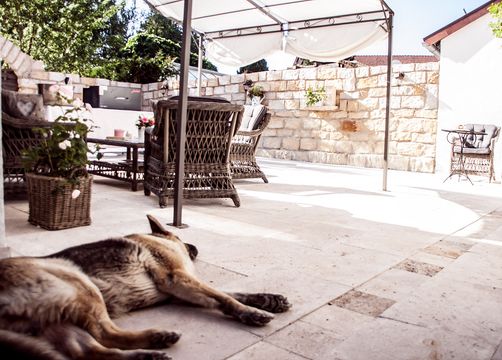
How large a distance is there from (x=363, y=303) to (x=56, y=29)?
13.5m

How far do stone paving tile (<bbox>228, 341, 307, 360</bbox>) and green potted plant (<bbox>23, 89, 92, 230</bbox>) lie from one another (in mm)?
1695

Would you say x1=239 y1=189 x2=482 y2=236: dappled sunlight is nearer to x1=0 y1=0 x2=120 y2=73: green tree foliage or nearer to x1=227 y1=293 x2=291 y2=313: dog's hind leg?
x1=227 y1=293 x2=291 y2=313: dog's hind leg

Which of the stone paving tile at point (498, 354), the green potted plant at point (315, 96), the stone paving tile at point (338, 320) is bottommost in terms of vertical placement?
the stone paving tile at point (498, 354)

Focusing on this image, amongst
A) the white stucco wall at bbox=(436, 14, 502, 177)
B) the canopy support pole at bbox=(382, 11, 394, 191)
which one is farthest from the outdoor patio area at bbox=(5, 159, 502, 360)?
the white stucco wall at bbox=(436, 14, 502, 177)

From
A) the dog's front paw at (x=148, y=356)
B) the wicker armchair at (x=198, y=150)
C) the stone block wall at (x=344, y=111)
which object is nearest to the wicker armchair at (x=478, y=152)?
the stone block wall at (x=344, y=111)

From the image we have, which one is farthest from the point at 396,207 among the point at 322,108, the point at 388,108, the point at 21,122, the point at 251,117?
the point at 322,108

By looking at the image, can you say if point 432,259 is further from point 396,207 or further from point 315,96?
point 315,96

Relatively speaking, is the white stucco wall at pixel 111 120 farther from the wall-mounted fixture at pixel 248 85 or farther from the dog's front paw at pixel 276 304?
the dog's front paw at pixel 276 304

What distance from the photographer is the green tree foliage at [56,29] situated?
12.3m

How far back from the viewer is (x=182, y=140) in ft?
9.50

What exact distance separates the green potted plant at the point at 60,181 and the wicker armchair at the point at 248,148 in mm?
2340

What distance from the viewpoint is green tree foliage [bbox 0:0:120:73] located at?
12.3 metres

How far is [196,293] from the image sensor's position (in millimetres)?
1465

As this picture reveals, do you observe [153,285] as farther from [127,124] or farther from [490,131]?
[127,124]
